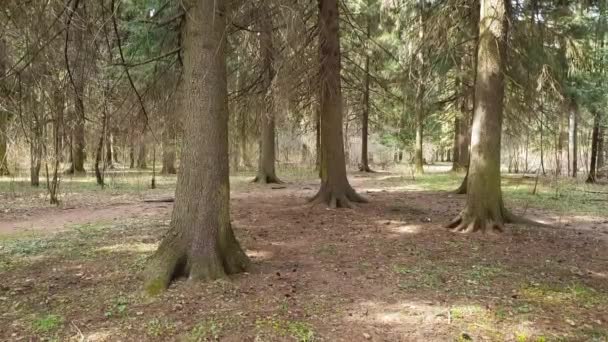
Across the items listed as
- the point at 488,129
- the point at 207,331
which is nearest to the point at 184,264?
the point at 207,331

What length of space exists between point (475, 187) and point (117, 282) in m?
5.76

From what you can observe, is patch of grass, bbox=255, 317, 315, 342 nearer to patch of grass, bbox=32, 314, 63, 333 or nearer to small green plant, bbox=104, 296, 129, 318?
small green plant, bbox=104, 296, 129, 318

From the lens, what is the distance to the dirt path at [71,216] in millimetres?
8609

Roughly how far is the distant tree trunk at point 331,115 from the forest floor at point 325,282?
2.02ft

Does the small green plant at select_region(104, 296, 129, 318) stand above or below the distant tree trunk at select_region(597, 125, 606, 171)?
below

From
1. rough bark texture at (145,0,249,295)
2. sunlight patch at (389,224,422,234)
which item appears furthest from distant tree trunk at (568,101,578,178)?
rough bark texture at (145,0,249,295)

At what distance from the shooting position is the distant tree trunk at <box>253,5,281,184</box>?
6672mm

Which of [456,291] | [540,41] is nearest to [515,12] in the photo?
[540,41]

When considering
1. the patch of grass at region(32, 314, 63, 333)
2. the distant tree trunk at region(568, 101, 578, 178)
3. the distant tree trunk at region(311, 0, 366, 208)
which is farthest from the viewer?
the distant tree trunk at region(568, 101, 578, 178)

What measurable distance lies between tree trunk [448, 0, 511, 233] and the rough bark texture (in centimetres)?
450

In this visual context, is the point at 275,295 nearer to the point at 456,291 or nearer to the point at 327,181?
the point at 456,291

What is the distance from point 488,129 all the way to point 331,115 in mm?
3290

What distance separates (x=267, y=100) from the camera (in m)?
9.68

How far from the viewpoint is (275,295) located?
4734mm
